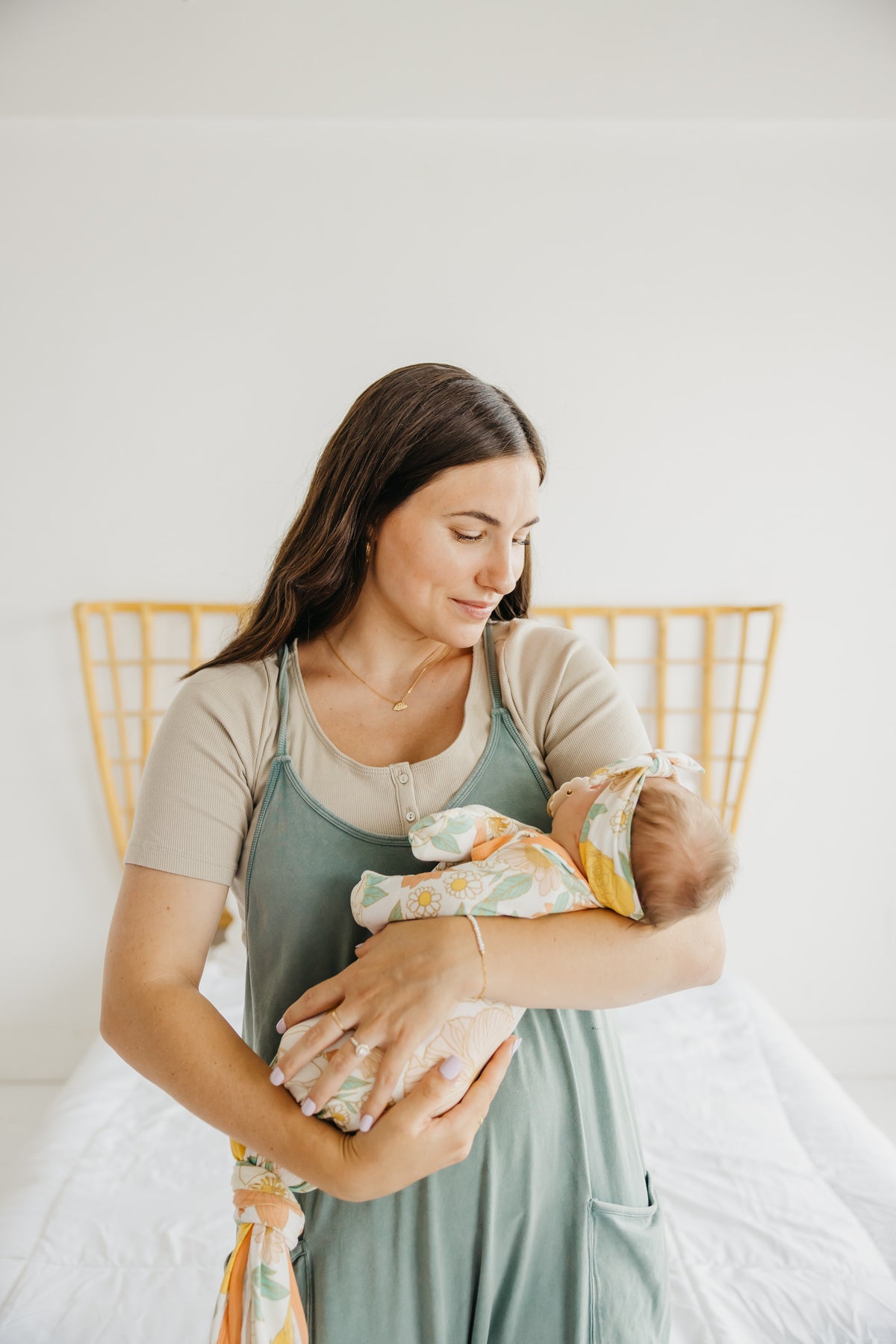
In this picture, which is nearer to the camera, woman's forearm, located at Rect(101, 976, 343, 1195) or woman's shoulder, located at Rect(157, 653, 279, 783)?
woman's forearm, located at Rect(101, 976, 343, 1195)

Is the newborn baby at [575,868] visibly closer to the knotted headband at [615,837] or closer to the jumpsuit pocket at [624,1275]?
the knotted headband at [615,837]

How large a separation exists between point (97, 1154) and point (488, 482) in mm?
1558

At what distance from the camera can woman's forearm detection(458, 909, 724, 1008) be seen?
92 cm

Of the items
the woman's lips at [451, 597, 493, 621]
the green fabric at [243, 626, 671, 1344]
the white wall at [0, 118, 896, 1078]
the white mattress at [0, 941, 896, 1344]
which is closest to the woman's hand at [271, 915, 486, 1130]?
the green fabric at [243, 626, 671, 1344]

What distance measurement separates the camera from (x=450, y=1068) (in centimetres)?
89

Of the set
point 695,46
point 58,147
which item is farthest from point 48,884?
point 695,46

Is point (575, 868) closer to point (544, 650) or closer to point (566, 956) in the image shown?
point (566, 956)

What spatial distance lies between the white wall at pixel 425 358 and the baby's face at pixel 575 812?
1.73m

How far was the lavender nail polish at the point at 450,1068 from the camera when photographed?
885 mm

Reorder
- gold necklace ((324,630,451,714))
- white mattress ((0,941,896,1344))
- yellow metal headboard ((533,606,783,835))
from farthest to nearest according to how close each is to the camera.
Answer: yellow metal headboard ((533,606,783,835)) < white mattress ((0,941,896,1344)) < gold necklace ((324,630,451,714))

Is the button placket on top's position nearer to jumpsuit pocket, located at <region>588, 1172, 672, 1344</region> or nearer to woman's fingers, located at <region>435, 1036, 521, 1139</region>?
woman's fingers, located at <region>435, 1036, 521, 1139</region>

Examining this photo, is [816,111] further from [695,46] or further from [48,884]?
[48,884]

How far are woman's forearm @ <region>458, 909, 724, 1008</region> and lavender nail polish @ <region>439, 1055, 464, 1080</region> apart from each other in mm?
60

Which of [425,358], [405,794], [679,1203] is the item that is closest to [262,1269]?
[405,794]
